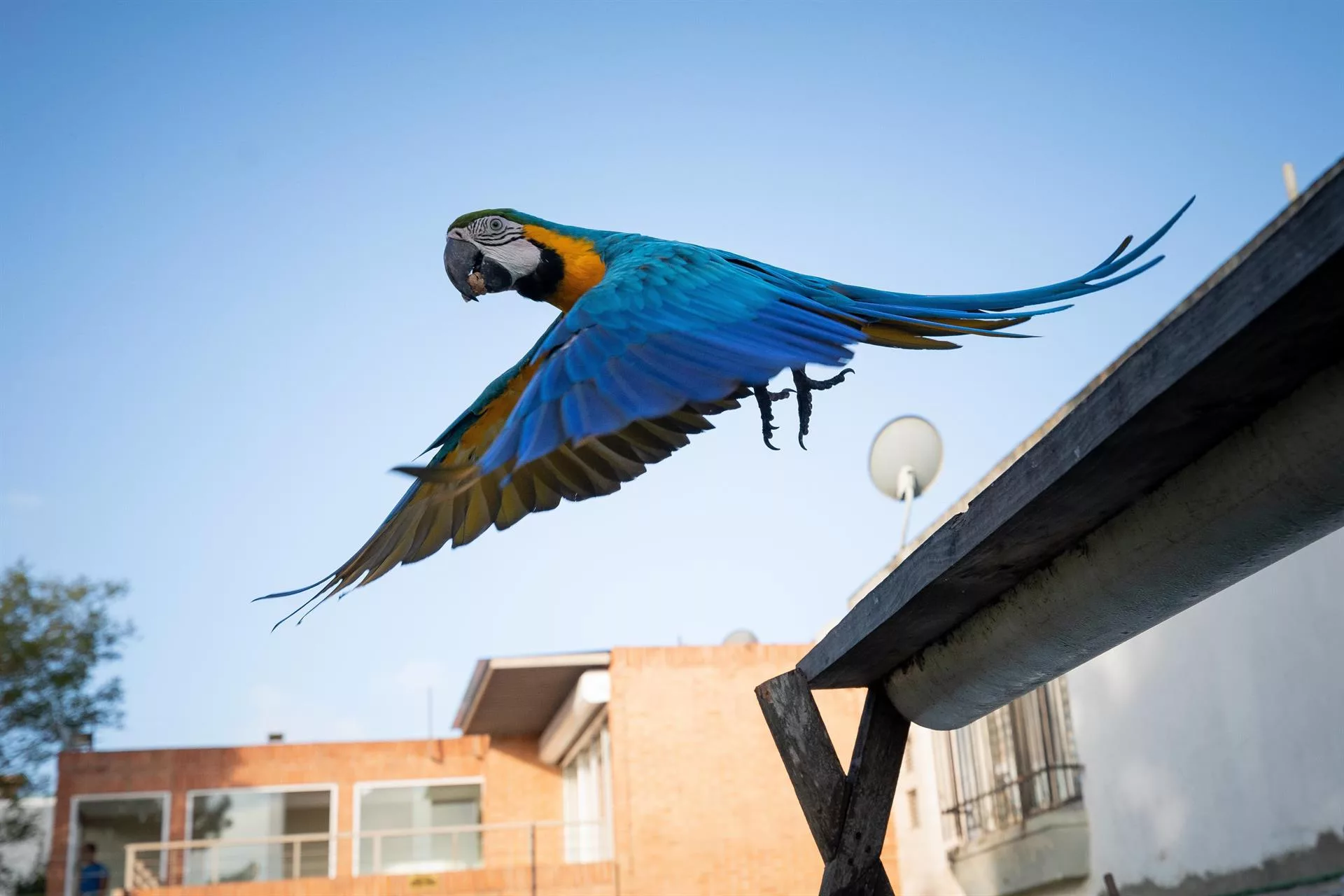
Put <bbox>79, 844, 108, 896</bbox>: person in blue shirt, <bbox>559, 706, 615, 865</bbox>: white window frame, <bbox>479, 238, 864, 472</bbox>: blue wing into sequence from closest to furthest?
<bbox>479, 238, 864, 472</bbox>: blue wing < <bbox>559, 706, 615, 865</bbox>: white window frame < <bbox>79, 844, 108, 896</bbox>: person in blue shirt

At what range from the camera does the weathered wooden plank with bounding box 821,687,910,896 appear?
263 cm

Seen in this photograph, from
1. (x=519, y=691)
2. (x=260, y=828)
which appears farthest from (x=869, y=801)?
(x=260, y=828)

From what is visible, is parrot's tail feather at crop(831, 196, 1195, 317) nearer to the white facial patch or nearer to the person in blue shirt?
the white facial patch

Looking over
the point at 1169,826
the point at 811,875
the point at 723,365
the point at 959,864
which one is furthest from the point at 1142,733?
the point at 723,365

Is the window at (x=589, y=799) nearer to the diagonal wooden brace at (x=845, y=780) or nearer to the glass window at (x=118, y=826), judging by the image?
the glass window at (x=118, y=826)

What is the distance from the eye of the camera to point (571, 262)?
313 cm

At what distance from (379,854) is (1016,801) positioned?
7304mm

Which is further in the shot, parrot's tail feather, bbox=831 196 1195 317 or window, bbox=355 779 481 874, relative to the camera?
window, bbox=355 779 481 874

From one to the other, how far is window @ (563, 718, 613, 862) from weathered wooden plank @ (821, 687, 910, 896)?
481 inches

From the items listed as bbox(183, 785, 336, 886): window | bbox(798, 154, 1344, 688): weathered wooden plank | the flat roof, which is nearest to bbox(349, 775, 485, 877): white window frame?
bbox(183, 785, 336, 886): window

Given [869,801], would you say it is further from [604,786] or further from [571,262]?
[604,786]

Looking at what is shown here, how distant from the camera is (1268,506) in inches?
66.9

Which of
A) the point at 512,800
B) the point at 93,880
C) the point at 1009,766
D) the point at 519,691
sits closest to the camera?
the point at 1009,766

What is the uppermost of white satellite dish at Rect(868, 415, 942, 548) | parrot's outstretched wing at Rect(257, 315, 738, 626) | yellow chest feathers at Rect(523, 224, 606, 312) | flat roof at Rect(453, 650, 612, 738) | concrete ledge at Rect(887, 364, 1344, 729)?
white satellite dish at Rect(868, 415, 942, 548)
